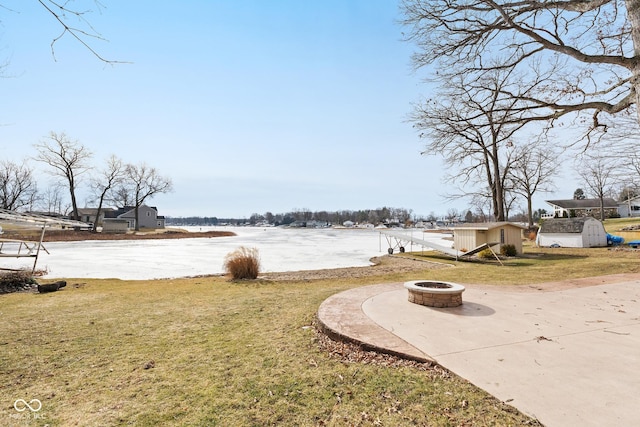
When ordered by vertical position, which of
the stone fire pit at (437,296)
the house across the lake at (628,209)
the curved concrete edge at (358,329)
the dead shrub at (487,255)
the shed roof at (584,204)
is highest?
the shed roof at (584,204)

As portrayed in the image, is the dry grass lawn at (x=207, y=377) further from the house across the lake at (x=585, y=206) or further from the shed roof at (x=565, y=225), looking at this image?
the house across the lake at (x=585, y=206)

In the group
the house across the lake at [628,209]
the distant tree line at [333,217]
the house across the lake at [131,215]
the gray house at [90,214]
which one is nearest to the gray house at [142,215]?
the house across the lake at [131,215]

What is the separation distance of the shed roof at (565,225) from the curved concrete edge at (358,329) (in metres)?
23.7

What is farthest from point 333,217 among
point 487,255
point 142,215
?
point 487,255

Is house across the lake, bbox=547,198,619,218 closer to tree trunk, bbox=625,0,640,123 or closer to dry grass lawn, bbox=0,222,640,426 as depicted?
tree trunk, bbox=625,0,640,123

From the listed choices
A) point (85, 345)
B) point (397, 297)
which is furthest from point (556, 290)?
point (85, 345)

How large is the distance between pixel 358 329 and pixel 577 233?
2527cm

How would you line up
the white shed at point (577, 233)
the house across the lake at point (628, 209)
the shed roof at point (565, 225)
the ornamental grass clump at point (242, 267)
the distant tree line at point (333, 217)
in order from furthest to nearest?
1. the distant tree line at point (333, 217)
2. the house across the lake at point (628, 209)
3. the shed roof at point (565, 225)
4. the white shed at point (577, 233)
5. the ornamental grass clump at point (242, 267)

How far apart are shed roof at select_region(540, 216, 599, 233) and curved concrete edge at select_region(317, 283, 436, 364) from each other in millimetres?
23704

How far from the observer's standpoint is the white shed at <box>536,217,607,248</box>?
22297mm

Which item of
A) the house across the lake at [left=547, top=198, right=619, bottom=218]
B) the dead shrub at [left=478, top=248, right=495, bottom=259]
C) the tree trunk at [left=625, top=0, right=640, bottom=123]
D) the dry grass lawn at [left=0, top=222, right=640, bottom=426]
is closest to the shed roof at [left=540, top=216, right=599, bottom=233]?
the dead shrub at [left=478, top=248, right=495, bottom=259]

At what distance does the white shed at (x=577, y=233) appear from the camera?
73.2 ft

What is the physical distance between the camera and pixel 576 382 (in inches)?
117

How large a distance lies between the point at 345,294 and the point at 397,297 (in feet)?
3.73
